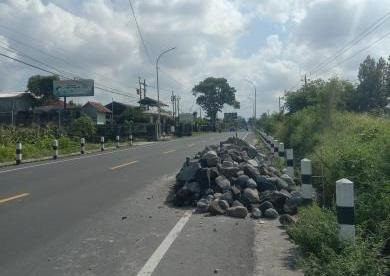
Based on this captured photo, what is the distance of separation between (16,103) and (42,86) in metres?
4.91

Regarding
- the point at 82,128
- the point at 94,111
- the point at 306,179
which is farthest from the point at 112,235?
the point at 94,111

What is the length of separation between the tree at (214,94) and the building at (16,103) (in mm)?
64906

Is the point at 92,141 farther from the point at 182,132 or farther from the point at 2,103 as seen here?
the point at 182,132

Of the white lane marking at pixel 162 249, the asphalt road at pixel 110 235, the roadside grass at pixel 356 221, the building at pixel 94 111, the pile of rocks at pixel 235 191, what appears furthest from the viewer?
the building at pixel 94 111

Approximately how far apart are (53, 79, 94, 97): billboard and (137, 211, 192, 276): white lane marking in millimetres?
52018

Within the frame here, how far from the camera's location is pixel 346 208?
6.18 m

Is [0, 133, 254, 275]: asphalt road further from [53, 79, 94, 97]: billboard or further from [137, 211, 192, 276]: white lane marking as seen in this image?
[53, 79, 94, 97]: billboard

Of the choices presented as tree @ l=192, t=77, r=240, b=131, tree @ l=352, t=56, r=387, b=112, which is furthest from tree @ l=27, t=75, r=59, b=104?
tree @ l=192, t=77, r=240, b=131

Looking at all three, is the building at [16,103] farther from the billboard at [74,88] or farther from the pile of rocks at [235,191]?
the pile of rocks at [235,191]

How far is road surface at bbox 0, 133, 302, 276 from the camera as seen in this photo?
6.77m

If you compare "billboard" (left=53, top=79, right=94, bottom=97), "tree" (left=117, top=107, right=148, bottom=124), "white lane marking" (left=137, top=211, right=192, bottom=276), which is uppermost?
"billboard" (left=53, top=79, right=94, bottom=97)

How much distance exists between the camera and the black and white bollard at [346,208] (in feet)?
20.1

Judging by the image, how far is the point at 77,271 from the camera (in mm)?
6555

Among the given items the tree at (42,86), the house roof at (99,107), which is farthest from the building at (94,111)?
the tree at (42,86)
